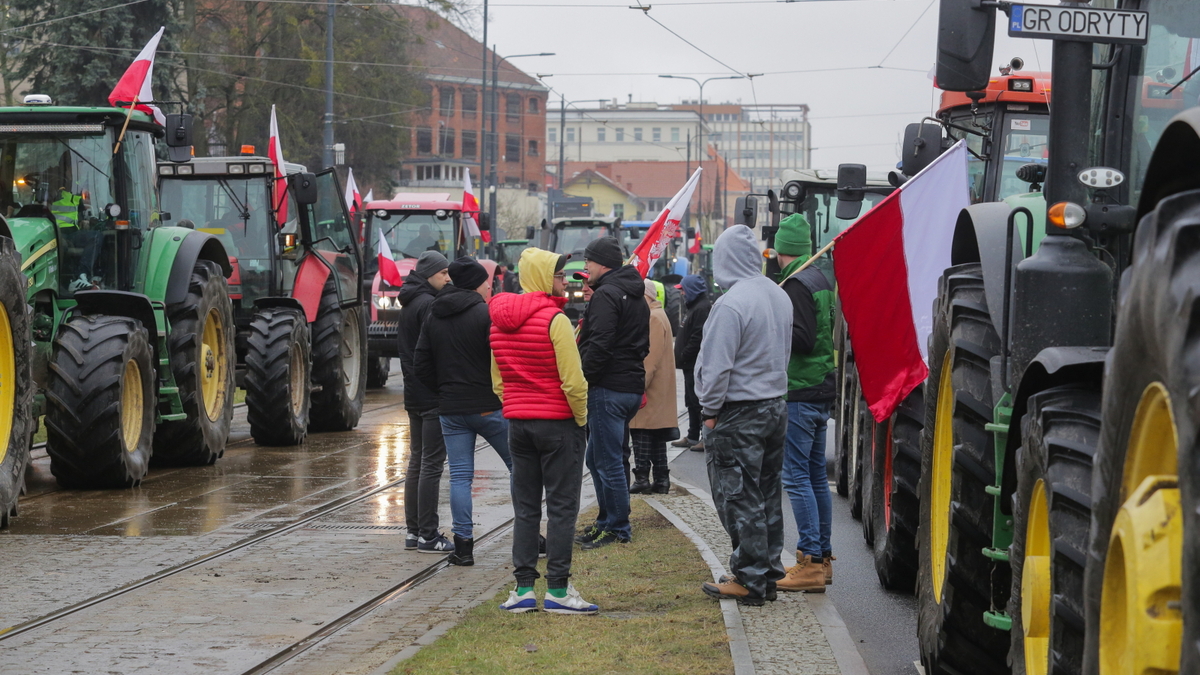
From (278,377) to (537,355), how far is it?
7.78m

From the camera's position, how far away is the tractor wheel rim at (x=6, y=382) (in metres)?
10.2

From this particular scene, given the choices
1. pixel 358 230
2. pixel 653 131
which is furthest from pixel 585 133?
pixel 358 230

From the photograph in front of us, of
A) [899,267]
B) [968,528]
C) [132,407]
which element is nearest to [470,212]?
[132,407]

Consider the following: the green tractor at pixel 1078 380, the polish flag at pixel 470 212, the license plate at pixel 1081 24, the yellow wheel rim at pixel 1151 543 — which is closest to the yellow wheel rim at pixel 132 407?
the green tractor at pixel 1078 380

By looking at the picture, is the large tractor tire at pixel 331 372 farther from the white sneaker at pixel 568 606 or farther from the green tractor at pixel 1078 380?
the green tractor at pixel 1078 380

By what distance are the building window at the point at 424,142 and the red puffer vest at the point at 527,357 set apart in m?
95.8

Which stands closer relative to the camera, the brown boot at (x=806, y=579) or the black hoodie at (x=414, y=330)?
the brown boot at (x=806, y=579)

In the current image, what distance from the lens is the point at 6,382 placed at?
1039 centimetres

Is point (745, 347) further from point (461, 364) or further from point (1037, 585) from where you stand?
point (1037, 585)

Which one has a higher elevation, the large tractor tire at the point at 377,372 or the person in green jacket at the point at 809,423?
the person in green jacket at the point at 809,423

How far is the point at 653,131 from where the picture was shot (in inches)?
5723

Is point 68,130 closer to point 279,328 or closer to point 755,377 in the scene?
point 279,328

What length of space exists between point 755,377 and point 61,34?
29056mm

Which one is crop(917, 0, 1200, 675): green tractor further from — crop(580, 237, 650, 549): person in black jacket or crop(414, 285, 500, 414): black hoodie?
crop(414, 285, 500, 414): black hoodie
